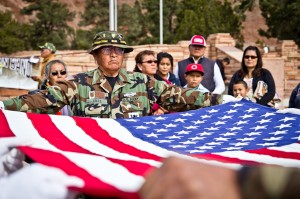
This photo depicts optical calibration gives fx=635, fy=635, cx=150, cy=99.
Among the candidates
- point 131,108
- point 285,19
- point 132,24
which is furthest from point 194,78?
point 132,24

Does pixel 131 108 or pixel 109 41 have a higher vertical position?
pixel 109 41

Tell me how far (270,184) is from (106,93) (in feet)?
10.3

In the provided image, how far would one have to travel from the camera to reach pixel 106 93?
421cm

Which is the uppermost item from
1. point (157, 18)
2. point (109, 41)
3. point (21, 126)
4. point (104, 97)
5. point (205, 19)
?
point (157, 18)

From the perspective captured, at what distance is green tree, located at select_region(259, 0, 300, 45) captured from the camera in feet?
104

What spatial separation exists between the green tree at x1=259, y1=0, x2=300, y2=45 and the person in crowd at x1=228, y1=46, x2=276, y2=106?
2495cm

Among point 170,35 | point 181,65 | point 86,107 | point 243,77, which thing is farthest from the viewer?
point 170,35

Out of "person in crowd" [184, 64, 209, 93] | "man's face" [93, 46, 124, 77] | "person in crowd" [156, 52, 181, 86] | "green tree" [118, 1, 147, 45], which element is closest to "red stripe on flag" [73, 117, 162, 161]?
"man's face" [93, 46, 124, 77]

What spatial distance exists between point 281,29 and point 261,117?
97.2 feet

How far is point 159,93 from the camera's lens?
169 inches

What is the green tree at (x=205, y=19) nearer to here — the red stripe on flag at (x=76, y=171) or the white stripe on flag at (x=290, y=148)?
the white stripe on flag at (x=290, y=148)

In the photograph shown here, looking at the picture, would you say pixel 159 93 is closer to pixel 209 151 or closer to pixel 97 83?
pixel 97 83

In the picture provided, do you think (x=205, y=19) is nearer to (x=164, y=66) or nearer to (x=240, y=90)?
(x=164, y=66)

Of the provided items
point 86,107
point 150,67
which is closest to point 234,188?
point 86,107
